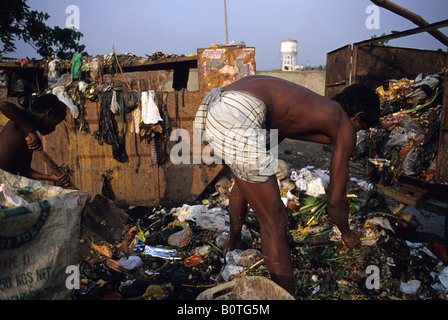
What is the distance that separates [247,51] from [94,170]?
10.1ft

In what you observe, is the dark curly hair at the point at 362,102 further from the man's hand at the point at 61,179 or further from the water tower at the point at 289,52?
the water tower at the point at 289,52

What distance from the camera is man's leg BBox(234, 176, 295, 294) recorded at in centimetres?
194

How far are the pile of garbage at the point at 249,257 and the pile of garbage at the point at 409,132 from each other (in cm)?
46

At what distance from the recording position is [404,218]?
3.52 m

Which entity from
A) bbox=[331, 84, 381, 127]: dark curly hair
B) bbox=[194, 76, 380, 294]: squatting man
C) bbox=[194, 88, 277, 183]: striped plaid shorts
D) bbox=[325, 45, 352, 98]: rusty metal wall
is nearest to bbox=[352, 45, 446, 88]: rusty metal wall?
bbox=[325, 45, 352, 98]: rusty metal wall

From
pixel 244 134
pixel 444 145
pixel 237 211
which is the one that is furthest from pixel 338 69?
pixel 244 134

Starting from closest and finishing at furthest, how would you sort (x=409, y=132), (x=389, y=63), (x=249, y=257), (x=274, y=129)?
(x=274, y=129) → (x=249, y=257) → (x=409, y=132) → (x=389, y=63)

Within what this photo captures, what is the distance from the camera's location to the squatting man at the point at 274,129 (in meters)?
1.92

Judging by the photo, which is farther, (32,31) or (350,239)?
(32,31)

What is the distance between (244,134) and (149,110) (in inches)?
111

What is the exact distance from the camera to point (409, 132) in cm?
354

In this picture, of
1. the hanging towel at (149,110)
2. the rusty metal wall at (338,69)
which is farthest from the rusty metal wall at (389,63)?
the hanging towel at (149,110)

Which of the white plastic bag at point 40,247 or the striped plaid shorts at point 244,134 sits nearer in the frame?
the white plastic bag at point 40,247

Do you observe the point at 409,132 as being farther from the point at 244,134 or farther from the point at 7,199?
the point at 7,199
